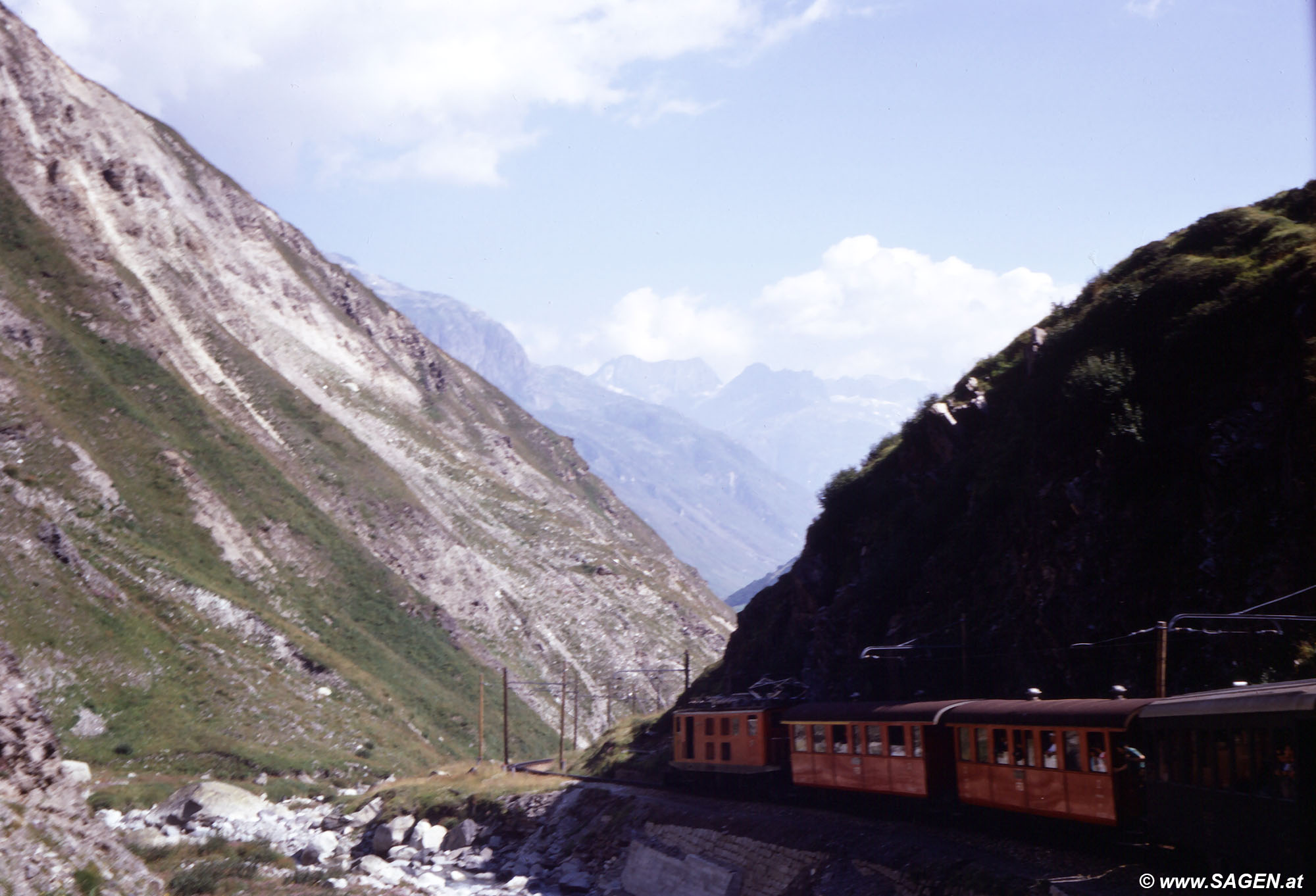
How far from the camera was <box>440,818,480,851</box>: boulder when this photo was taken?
45938mm

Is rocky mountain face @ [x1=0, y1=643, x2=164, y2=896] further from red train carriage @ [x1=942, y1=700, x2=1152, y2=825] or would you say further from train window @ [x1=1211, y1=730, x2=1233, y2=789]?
train window @ [x1=1211, y1=730, x2=1233, y2=789]

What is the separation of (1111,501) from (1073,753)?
1359cm

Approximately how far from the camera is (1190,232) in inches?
1662

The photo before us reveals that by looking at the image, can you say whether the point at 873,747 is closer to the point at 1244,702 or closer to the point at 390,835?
the point at 1244,702

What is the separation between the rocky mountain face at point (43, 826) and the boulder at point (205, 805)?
18417 millimetres

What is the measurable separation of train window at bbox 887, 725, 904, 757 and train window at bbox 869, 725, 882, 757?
0.44 meters

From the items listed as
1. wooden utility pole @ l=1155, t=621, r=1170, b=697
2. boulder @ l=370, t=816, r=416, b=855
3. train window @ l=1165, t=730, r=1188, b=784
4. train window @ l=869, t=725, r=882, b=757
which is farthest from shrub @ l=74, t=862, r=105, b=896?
wooden utility pole @ l=1155, t=621, r=1170, b=697

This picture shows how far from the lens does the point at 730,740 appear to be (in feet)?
125

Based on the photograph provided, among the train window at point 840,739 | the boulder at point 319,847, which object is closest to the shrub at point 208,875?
the boulder at point 319,847

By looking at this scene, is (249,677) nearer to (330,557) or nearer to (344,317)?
(330,557)

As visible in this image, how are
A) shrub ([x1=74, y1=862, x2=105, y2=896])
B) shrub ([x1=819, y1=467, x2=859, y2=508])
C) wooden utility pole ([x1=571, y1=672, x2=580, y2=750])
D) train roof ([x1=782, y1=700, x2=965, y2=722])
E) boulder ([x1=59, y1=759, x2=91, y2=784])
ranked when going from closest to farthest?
shrub ([x1=74, y1=862, x2=105, y2=896]) < train roof ([x1=782, y1=700, x2=965, y2=722]) < boulder ([x1=59, y1=759, x2=91, y2=784]) < shrub ([x1=819, y1=467, x2=859, y2=508]) < wooden utility pole ([x1=571, y1=672, x2=580, y2=750])

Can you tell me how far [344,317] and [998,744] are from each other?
129395 millimetres

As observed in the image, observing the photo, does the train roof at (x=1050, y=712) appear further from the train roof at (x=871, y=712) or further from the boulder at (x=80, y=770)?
the boulder at (x=80, y=770)

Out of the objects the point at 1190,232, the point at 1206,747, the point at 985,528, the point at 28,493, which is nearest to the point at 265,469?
the point at 28,493
